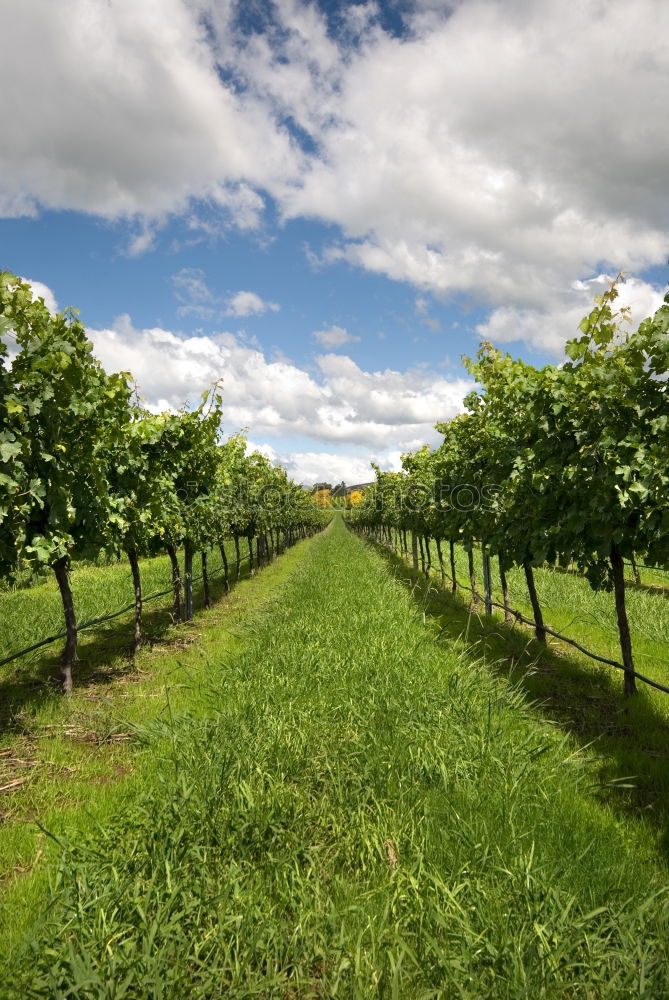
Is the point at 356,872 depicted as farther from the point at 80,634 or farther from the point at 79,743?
the point at 80,634

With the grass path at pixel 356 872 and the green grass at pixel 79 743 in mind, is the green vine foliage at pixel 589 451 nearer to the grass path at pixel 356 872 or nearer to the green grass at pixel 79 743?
the grass path at pixel 356 872

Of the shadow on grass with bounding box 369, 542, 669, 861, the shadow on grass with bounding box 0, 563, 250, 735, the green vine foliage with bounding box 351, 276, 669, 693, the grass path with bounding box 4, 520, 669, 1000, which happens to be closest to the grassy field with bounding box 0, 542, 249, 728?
the shadow on grass with bounding box 0, 563, 250, 735

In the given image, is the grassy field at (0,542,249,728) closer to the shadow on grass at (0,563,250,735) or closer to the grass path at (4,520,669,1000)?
the shadow on grass at (0,563,250,735)

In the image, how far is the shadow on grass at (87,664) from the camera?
757 cm

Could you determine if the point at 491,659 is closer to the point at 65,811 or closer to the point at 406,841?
the point at 406,841

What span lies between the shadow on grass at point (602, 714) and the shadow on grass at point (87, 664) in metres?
6.16

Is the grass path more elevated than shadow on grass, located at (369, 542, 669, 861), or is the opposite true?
the grass path

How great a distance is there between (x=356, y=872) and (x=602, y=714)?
4769mm

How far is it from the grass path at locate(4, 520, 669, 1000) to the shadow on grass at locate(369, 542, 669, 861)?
0.94 feet

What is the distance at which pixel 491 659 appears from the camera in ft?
29.5

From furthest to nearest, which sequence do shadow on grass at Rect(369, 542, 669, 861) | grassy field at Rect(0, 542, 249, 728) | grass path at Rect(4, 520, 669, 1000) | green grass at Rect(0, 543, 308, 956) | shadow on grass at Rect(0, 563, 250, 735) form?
1. grassy field at Rect(0, 542, 249, 728)
2. shadow on grass at Rect(0, 563, 250, 735)
3. shadow on grass at Rect(369, 542, 669, 861)
4. green grass at Rect(0, 543, 308, 956)
5. grass path at Rect(4, 520, 669, 1000)

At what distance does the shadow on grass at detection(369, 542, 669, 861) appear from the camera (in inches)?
189

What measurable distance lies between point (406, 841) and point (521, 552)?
6087 mm

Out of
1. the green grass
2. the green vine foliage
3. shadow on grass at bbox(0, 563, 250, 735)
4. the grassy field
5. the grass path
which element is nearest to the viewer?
the grass path
